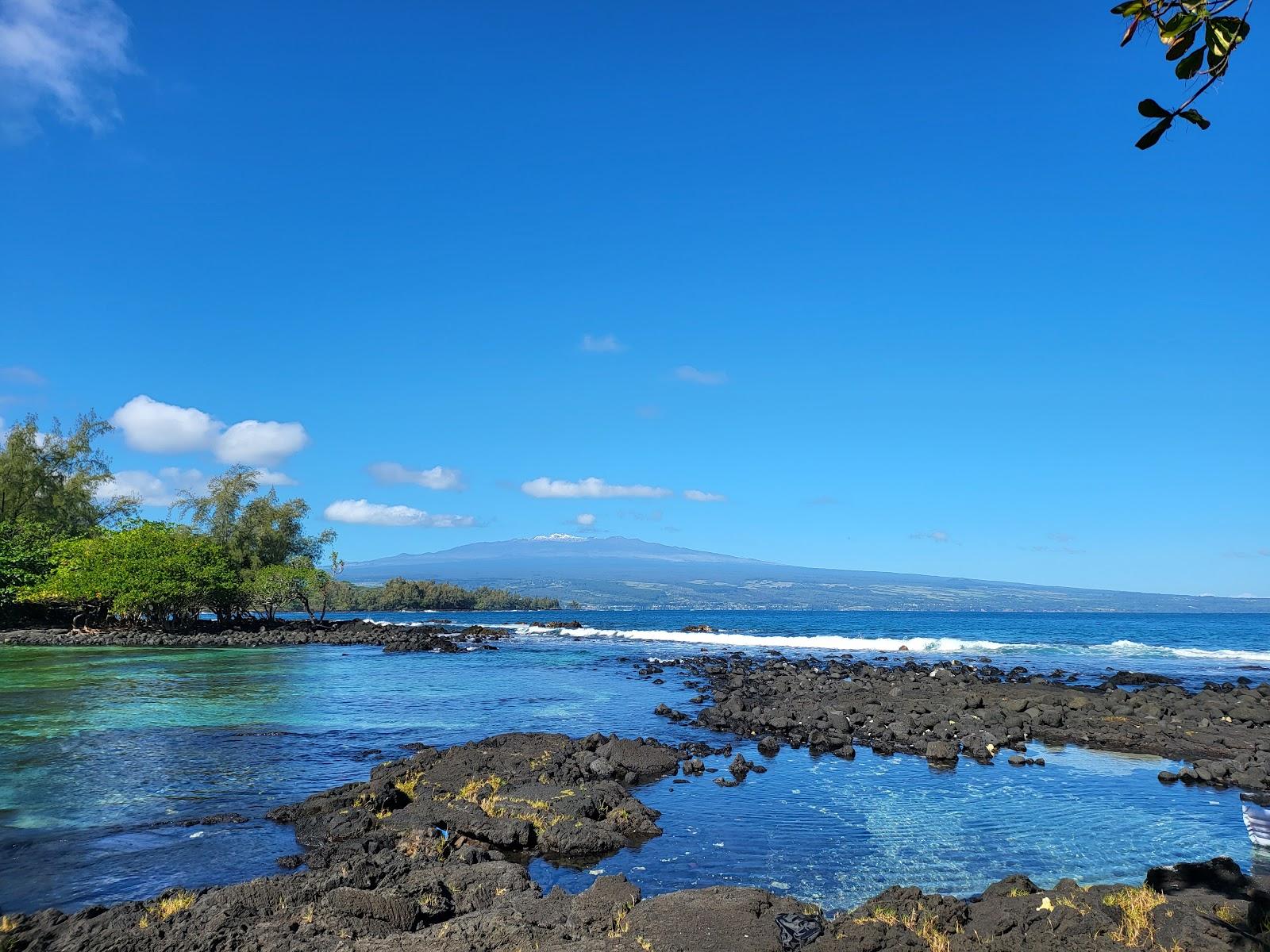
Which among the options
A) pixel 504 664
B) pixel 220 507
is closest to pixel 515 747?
pixel 504 664

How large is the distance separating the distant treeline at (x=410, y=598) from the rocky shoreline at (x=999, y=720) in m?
126

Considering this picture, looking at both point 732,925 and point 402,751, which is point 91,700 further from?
point 732,925

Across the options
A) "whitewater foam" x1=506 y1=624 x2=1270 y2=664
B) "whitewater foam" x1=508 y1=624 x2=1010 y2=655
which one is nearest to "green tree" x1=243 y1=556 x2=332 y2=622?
"whitewater foam" x1=508 y1=624 x2=1010 y2=655

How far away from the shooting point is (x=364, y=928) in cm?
773

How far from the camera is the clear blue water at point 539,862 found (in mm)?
10633

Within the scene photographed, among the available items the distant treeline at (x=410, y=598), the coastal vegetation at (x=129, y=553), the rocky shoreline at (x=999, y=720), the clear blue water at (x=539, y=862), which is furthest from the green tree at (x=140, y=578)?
the distant treeline at (x=410, y=598)

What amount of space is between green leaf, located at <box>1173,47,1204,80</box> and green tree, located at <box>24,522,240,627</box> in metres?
62.4

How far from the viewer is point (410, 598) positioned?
149m

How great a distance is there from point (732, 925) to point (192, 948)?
512 cm

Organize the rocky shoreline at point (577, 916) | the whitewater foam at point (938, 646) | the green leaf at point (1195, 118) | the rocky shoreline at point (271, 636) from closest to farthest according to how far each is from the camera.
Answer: the green leaf at point (1195, 118)
the rocky shoreline at point (577, 916)
the rocky shoreline at point (271, 636)
the whitewater foam at point (938, 646)

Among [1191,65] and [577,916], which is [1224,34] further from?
[577,916]

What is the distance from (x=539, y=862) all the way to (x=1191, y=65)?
36.4 feet

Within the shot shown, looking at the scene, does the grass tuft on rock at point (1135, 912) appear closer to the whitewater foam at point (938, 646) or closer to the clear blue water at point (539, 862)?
the clear blue water at point (539, 862)

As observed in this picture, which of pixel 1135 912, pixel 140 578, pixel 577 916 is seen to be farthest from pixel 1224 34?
pixel 140 578
